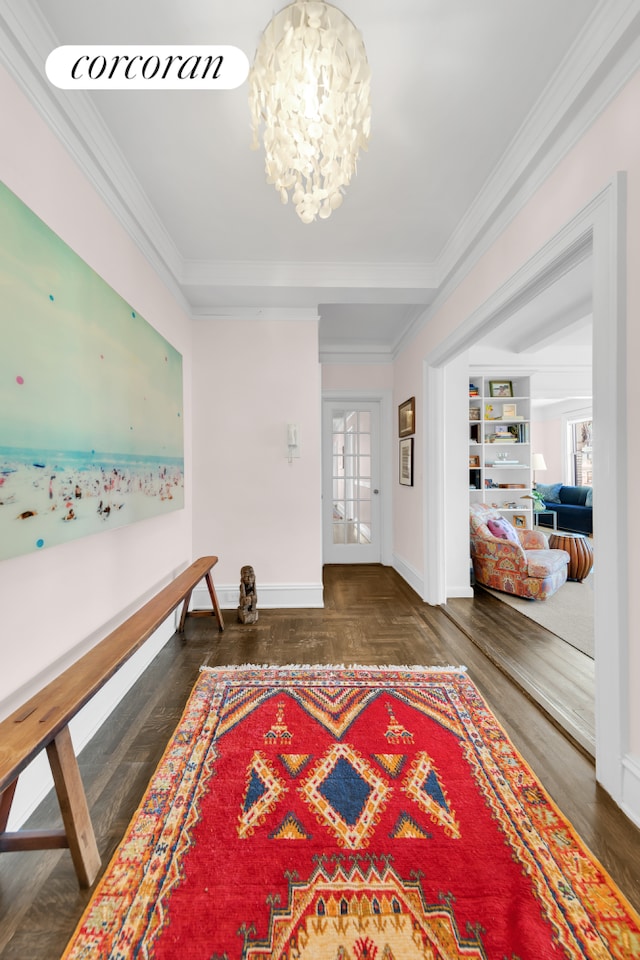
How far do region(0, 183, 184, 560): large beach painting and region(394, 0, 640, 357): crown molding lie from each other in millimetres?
2020

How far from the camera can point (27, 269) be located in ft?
4.48

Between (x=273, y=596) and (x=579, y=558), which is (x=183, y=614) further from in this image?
(x=579, y=558)

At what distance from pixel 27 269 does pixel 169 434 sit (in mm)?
1488

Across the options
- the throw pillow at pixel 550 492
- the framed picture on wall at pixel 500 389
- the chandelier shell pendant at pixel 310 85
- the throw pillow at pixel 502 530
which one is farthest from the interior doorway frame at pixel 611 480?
the throw pillow at pixel 550 492

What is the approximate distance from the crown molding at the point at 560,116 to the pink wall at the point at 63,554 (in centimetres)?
199

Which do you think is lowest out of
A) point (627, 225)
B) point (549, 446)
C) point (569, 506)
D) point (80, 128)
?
point (569, 506)

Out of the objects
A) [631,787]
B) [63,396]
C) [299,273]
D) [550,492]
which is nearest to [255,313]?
[299,273]

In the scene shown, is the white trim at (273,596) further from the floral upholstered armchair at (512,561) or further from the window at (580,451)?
the window at (580,451)

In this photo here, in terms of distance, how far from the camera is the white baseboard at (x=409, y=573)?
3.82 metres

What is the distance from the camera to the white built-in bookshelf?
213 inches

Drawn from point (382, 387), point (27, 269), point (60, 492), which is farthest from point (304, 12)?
point (382, 387)

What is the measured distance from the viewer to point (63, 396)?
157 cm

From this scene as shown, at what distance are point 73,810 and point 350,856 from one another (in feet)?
2.76

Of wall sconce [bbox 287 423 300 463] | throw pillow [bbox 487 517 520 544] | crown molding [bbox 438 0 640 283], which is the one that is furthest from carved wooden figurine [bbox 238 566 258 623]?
crown molding [bbox 438 0 640 283]
